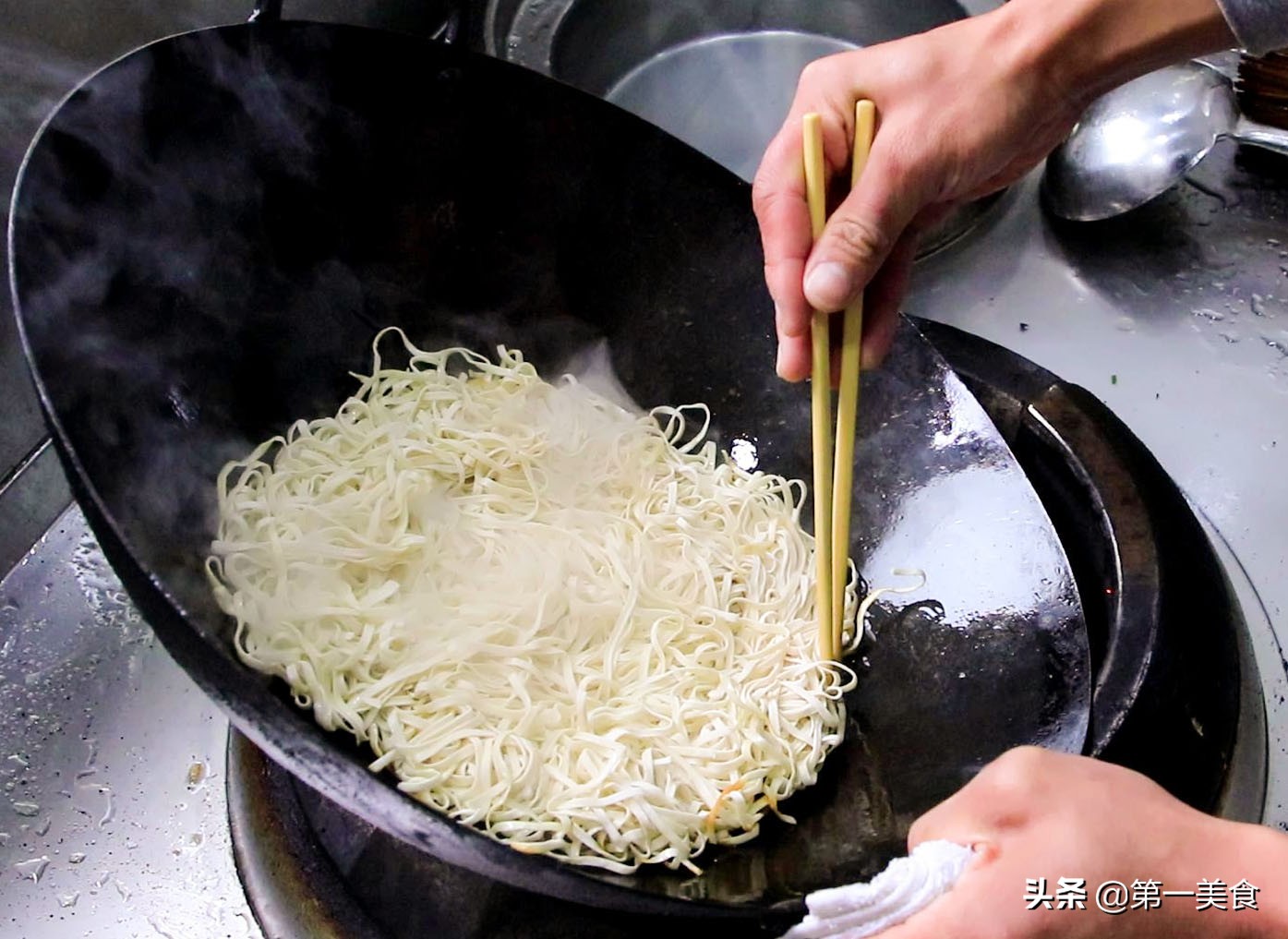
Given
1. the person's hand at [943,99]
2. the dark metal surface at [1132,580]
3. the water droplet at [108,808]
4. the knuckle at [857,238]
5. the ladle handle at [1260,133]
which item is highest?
the person's hand at [943,99]

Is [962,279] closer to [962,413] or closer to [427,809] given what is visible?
[962,413]

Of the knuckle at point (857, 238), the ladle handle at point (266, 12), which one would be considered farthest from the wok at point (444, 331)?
the knuckle at point (857, 238)

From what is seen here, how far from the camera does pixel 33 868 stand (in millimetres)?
1515

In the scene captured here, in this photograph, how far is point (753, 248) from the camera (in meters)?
1.72

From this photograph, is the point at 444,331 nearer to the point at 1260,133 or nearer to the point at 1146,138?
the point at 1146,138

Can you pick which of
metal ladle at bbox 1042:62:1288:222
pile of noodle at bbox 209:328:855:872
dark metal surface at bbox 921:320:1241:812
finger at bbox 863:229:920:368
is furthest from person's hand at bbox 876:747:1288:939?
metal ladle at bbox 1042:62:1288:222

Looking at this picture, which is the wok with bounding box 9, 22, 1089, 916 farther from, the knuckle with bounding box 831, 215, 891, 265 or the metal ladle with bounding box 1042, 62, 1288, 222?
the metal ladle with bounding box 1042, 62, 1288, 222

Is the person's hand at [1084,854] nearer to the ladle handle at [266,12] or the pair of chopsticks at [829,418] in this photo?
the pair of chopsticks at [829,418]

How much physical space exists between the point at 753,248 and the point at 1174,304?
1.07 m

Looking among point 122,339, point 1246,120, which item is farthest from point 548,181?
point 1246,120

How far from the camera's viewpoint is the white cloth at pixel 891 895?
3.16ft

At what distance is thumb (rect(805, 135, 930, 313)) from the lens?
4.23 feet

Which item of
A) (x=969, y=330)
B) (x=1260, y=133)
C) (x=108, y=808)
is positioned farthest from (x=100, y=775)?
(x=1260, y=133)

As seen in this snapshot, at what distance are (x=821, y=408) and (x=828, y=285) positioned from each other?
7.4 inches
